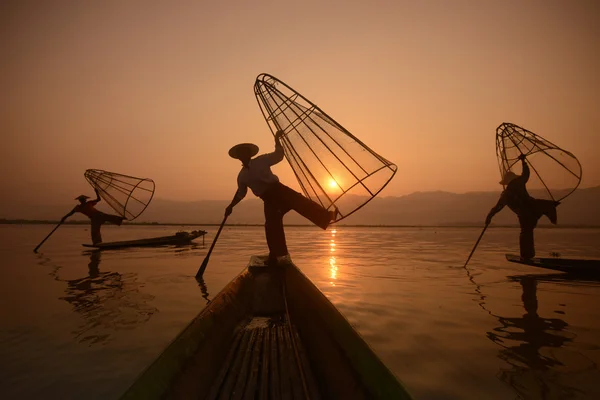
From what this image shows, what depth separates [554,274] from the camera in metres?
10.4

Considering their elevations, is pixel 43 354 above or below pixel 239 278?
below

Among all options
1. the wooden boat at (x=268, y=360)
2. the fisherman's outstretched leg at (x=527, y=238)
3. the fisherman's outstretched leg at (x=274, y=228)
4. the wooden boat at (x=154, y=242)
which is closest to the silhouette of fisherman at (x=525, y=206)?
the fisherman's outstretched leg at (x=527, y=238)

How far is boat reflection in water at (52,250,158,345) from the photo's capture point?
521 centimetres

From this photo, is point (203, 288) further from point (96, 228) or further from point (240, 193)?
point (96, 228)

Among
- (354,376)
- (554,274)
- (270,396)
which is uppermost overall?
(354,376)

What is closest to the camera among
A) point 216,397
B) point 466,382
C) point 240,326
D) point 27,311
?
point 216,397

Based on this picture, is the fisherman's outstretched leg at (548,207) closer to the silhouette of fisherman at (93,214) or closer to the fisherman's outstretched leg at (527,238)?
the fisherman's outstretched leg at (527,238)

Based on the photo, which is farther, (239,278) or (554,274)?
(554,274)

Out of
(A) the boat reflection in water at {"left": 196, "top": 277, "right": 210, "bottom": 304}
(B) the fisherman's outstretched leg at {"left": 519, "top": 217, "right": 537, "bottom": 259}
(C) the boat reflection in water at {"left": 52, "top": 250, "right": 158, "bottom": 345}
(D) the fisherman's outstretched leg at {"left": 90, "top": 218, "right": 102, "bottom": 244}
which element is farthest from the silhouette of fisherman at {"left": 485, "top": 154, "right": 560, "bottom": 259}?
(D) the fisherman's outstretched leg at {"left": 90, "top": 218, "right": 102, "bottom": 244}

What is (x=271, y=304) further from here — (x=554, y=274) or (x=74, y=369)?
(x=554, y=274)

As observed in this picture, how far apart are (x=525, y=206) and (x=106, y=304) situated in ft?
38.0

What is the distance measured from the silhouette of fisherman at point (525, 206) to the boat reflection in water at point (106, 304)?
33.7ft

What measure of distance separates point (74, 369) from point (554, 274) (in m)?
12.9

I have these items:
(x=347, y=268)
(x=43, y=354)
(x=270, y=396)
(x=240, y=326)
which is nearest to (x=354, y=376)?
(x=270, y=396)
